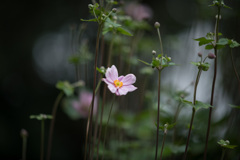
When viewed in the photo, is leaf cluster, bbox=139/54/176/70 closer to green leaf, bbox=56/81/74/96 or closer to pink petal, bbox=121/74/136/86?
pink petal, bbox=121/74/136/86

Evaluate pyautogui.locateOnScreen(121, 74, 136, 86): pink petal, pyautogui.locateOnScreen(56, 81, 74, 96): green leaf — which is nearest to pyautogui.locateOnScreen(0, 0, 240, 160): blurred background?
pyautogui.locateOnScreen(56, 81, 74, 96): green leaf

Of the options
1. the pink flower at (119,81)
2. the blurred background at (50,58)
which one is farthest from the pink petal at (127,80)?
the blurred background at (50,58)

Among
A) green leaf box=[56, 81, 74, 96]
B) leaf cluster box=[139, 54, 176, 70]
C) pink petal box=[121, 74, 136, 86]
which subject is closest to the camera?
leaf cluster box=[139, 54, 176, 70]

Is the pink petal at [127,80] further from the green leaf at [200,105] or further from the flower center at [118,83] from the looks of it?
the green leaf at [200,105]

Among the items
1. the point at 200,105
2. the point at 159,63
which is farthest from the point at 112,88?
the point at 200,105

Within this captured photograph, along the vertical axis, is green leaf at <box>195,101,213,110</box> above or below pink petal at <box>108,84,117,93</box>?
below

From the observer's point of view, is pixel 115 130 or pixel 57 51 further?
pixel 57 51

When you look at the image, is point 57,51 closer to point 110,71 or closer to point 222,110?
point 222,110

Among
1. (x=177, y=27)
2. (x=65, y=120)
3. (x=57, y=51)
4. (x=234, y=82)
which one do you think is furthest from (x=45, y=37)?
(x=234, y=82)

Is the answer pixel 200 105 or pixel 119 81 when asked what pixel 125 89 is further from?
pixel 200 105
